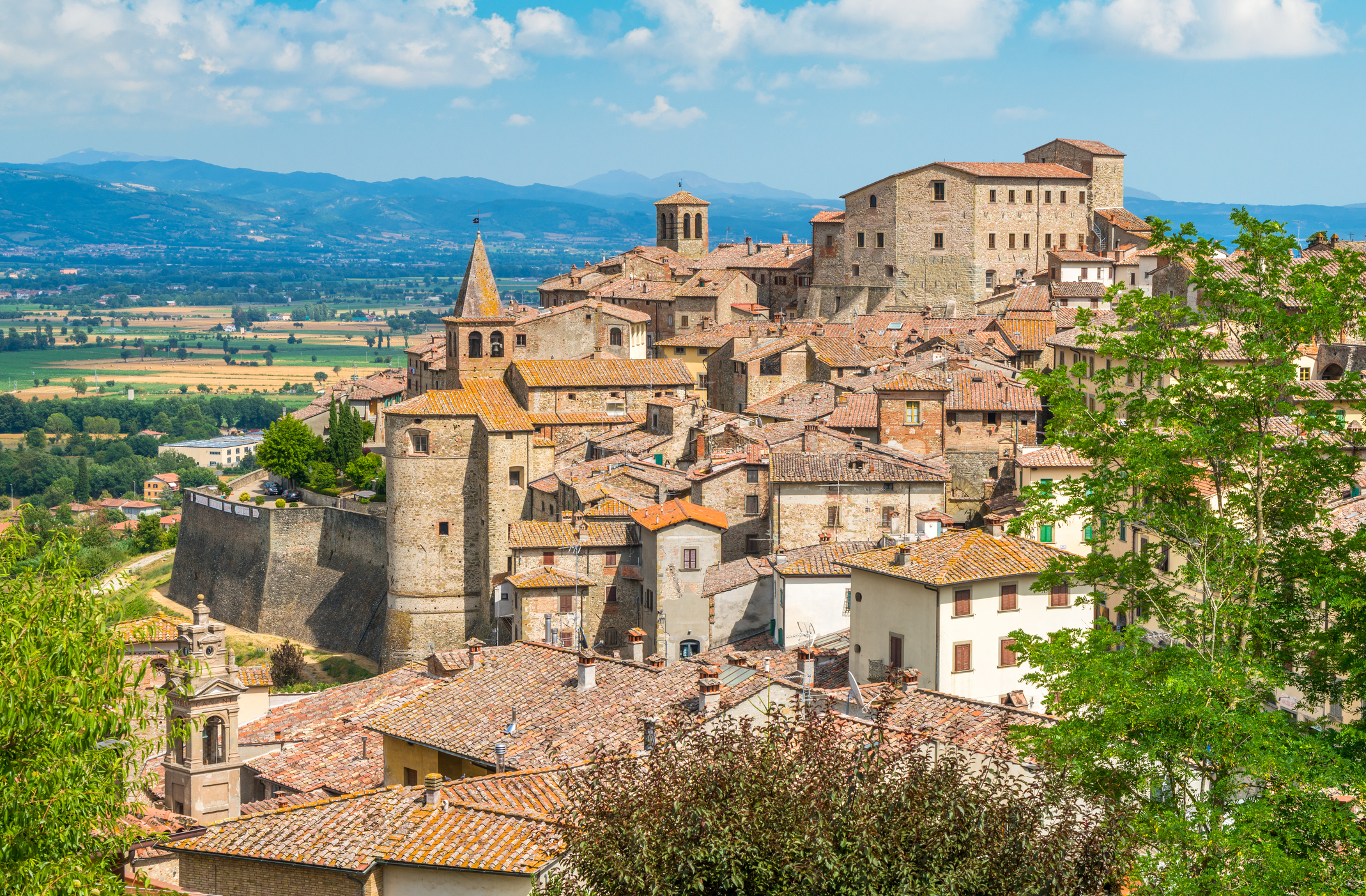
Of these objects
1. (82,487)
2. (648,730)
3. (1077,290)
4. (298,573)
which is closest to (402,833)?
(648,730)

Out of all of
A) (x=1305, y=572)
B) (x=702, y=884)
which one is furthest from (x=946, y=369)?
(x=702, y=884)

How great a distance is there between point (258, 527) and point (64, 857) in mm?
43300

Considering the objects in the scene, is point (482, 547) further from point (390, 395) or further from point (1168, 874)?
point (1168, 874)

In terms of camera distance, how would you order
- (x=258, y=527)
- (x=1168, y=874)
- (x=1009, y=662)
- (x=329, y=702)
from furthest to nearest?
(x=258, y=527) < (x=329, y=702) < (x=1009, y=662) < (x=1168, y=874)

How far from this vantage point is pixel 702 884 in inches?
488

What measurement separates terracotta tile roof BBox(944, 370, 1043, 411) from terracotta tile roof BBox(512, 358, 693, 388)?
399 inches

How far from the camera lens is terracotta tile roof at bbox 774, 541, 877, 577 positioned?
32.9 m

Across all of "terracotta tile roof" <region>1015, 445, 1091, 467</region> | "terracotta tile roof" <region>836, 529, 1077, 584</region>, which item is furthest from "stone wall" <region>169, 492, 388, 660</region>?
"terracotta tile roof" <region>836, 529, 1077, 584</region>

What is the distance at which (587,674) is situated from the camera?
24.6 m

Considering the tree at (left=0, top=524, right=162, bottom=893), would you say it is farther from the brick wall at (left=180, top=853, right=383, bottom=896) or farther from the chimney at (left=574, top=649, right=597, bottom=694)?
the chimney at (left=574, top=649, right=597, bottom=694)

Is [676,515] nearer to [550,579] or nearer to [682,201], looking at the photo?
[550,579]

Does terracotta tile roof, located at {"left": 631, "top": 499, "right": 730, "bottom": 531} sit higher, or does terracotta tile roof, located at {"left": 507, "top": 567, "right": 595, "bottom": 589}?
terracotta tile roof, located at {"left": 631, "top": 499, "right": 730, "bottom": 531}

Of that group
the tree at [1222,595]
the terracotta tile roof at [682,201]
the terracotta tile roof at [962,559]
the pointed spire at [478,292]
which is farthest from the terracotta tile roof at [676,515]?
the terracotta tile roof at [682,201]

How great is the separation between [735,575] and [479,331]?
706 inches
